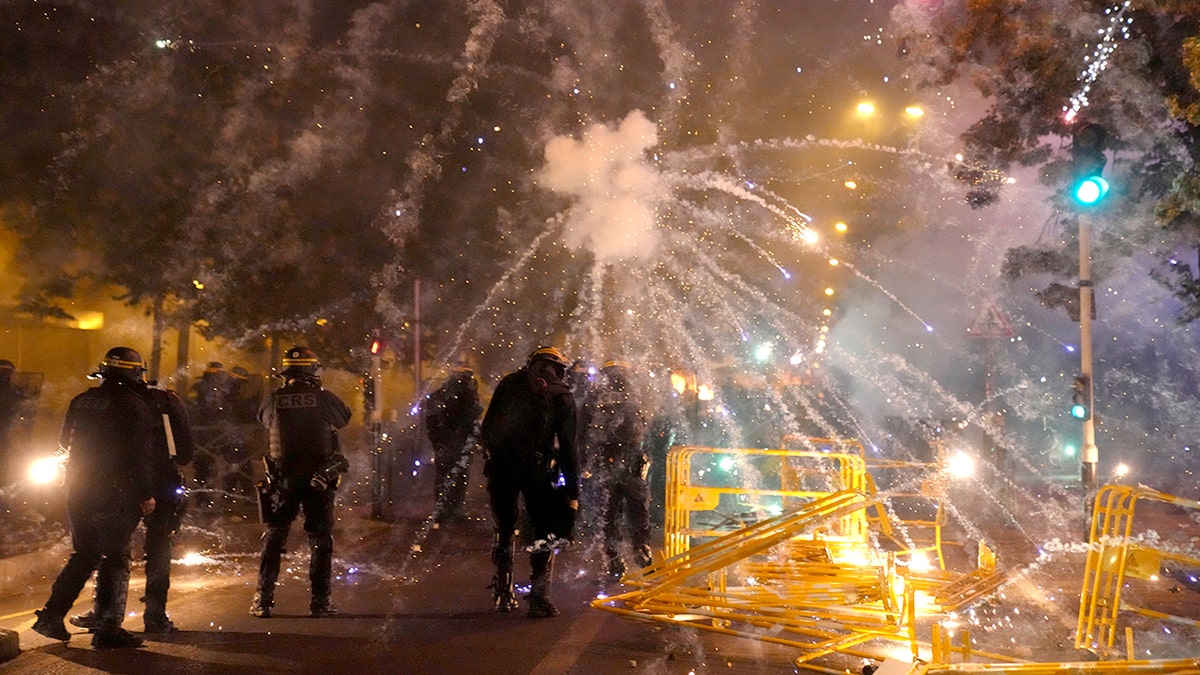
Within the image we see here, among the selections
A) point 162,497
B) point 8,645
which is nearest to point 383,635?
point 162,497

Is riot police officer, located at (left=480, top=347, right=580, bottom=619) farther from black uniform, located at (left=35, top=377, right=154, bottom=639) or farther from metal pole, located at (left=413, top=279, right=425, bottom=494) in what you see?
metal pole, located at (left=413, top=279, right=425, bottom=494)

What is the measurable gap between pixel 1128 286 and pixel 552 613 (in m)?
23.7

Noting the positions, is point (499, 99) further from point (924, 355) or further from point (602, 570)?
point (924, 355)

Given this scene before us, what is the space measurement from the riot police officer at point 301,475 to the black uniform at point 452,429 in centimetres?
549

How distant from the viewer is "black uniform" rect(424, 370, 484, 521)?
1240 cm

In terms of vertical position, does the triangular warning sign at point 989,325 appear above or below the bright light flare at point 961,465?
above

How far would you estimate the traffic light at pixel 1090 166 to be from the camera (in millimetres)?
10438

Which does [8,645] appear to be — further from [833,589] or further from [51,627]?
[833,589]

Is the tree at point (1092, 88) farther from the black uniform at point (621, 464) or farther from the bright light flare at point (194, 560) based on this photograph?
the bright light flare at point (194, 560)

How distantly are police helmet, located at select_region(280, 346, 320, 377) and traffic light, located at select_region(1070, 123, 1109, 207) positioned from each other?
27.7 feet

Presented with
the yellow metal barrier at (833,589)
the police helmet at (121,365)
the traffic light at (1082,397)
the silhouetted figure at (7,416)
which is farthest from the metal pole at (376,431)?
the traffic light at (1082,397)

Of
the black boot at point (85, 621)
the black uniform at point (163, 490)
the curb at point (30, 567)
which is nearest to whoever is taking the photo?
A: the black boot at point (85, 621)

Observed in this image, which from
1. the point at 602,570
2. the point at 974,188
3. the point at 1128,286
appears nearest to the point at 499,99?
the point at 974,188

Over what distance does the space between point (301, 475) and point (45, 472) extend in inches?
271
